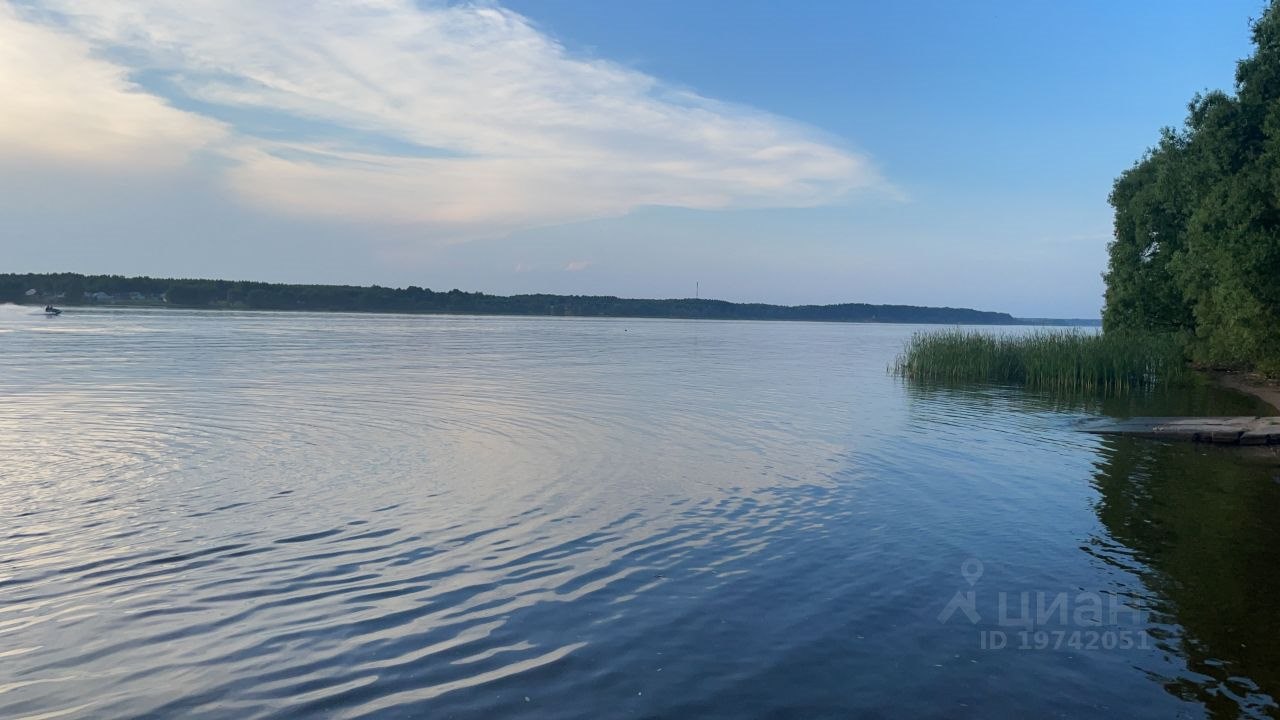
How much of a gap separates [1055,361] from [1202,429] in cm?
1612

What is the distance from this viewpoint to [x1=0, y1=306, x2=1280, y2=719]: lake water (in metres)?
6.72

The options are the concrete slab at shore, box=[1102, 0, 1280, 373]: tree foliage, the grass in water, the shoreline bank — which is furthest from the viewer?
the grass in water

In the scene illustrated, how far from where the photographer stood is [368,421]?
862 inches

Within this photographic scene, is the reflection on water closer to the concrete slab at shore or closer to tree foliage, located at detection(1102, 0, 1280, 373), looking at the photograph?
the concrete slab at shore

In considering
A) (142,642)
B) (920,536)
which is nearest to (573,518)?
(920,536)

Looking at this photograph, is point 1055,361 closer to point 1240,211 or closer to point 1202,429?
point 1240,211

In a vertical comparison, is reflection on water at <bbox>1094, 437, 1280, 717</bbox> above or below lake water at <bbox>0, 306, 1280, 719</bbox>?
above

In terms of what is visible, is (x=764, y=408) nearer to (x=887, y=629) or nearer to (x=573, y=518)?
(x=573, y=518)

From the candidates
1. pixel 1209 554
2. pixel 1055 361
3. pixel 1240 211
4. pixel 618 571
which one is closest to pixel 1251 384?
pixel 1055 361

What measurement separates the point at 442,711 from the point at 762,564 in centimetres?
491

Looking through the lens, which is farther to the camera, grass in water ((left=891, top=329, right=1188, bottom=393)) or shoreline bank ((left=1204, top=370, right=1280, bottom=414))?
grass in water ((left=891, top=329, right=1188, bottom=393))

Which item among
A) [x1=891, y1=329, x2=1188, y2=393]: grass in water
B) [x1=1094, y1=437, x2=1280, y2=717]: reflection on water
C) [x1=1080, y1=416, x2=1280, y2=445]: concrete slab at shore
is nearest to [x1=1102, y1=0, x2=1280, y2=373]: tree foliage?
[x1=891, y1=329, x2=1188, y2=393]: grass in water

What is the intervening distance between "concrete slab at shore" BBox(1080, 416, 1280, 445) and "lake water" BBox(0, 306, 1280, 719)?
4.32 feet

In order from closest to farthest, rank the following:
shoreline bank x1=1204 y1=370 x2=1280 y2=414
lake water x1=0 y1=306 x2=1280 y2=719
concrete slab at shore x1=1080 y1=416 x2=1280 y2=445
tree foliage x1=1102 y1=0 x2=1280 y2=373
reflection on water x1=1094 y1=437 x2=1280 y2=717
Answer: lake water x1=0 y1=306 x2=1280 y2=719, reflection on water x1=1094 y1=437 x2=1280 y2=717, concrete slab at shore x1=1080 y1=416 x2=1280 y2=445, tree foliage x1=1102 y1=0 x2=1280 y2=373, shoreline bank x1=1204 y1=370 x2=1280 y2=414
